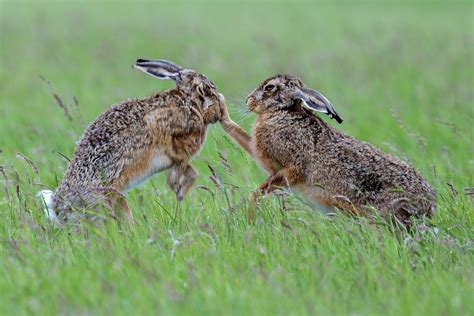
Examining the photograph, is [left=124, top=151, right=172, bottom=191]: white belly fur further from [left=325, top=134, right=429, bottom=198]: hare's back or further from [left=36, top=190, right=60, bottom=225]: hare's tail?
[left=325, top=134, right=429, bottom=198]: hare's back

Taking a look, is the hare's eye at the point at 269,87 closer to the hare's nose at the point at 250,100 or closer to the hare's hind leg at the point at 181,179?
the hare's nose at the point at 250,100

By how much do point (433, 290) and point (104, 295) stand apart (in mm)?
1709

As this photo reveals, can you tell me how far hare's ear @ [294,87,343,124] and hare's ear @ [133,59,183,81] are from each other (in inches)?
38.2

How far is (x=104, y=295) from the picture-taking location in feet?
15.9

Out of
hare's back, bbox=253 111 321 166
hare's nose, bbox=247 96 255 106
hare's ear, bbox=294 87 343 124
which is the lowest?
hare's back, bbox=253 111 321 166

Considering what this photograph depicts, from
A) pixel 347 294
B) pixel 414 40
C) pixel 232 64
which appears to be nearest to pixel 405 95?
pixel 232 64

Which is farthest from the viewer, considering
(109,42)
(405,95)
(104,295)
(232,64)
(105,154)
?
(109,42)

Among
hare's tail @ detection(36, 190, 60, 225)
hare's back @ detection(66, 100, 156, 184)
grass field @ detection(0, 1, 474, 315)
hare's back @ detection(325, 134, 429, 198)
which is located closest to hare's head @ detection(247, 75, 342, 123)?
grass field @ detection(0, 1, 474, 315)

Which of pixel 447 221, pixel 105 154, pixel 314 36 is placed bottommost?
pixel 314 36

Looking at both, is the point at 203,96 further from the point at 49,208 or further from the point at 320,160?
the point at 49,208

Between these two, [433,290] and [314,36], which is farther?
[314,36]

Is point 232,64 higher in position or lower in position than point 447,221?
lower

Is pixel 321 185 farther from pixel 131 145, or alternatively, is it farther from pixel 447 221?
pixel 131 145

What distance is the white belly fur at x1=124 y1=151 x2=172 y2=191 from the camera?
647 cm
